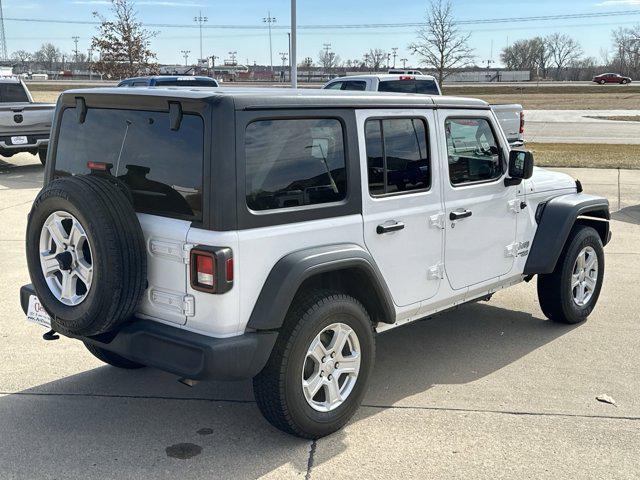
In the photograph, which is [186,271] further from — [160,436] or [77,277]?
[160,436]

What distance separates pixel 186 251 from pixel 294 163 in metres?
0.71

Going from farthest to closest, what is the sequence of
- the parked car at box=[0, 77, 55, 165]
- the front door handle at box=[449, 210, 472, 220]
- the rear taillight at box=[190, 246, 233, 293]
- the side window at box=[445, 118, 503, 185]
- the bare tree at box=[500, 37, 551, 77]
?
the bare tree at box=[500, 37, 551, 77] → the parked car at box=[0, 77, 55, 165] → the side window at box=[445, 118, 503, 185] → the front door handle at box=[449, 210, 472, 220] → the rear taillight at box=[190, 246, 233, 293]

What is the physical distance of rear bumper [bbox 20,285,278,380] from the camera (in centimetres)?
323

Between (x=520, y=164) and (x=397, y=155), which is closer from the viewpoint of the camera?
(x=397, y=155)

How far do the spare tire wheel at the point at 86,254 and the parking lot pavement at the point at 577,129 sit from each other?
67.2ft

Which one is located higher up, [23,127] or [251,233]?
[23,127]

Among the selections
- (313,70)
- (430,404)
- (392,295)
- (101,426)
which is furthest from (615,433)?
(313,70)

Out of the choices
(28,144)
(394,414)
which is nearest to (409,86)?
(28,144)

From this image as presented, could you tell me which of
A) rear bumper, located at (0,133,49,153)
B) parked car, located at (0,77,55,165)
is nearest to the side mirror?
parked car, located at (0,77,55,165)

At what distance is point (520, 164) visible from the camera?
4875 millimetres

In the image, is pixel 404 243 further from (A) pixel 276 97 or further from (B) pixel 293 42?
(B) pixel 293 42

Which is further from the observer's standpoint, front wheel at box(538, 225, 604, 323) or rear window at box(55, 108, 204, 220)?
front wheel at box(538, 225, 604, 323)

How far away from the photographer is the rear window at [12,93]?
49.5ft

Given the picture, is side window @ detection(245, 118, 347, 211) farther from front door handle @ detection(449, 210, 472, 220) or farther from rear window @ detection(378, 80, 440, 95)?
rear window @ detection(378, 80, 440, 95)
